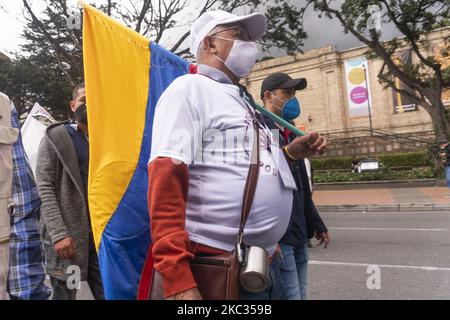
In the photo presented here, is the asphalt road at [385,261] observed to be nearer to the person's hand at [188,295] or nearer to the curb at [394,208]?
the curb at [394,208]

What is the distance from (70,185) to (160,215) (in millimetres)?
1522

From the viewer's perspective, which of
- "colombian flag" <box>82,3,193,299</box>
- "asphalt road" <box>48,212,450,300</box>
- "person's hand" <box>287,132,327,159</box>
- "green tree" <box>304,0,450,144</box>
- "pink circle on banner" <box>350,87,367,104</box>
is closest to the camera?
"person's hand" <box>287,132,327,159</box>

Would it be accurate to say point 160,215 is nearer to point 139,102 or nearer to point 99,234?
point 99,234

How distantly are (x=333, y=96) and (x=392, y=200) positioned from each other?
2291 cm

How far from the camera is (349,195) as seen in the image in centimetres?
1475

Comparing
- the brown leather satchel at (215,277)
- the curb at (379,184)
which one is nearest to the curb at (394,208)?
the curb at (379,184)

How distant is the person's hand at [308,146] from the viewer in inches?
65.9

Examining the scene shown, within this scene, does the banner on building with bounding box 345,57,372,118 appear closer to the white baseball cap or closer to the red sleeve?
the white baseball cap

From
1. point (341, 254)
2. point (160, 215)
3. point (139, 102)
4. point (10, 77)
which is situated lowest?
point (341, 254)

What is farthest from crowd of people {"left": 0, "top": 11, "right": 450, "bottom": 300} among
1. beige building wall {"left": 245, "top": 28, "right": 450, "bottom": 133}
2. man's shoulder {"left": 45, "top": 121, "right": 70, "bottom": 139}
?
beige building wall {"left": 245, "top": 28, "right": 450, "bottom": 133}

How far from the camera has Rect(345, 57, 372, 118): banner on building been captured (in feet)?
106

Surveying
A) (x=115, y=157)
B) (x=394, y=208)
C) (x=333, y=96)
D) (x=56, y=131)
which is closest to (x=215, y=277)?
(x=115, y=157)
